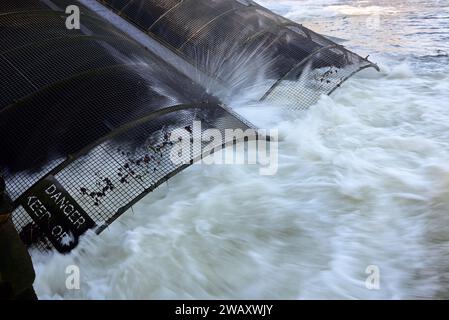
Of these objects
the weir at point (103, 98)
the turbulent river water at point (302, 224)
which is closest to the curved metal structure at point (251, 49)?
the weir at point (103, 98)

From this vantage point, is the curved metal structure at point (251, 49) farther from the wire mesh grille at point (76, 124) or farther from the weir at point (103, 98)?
the wire mesh grille at point (76, 124)

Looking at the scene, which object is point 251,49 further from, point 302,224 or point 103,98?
point 302,224

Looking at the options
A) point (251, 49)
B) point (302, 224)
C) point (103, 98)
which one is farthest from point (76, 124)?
point (251, 49)

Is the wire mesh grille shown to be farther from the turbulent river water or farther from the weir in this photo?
the turbulent river water

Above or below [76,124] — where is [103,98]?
above
